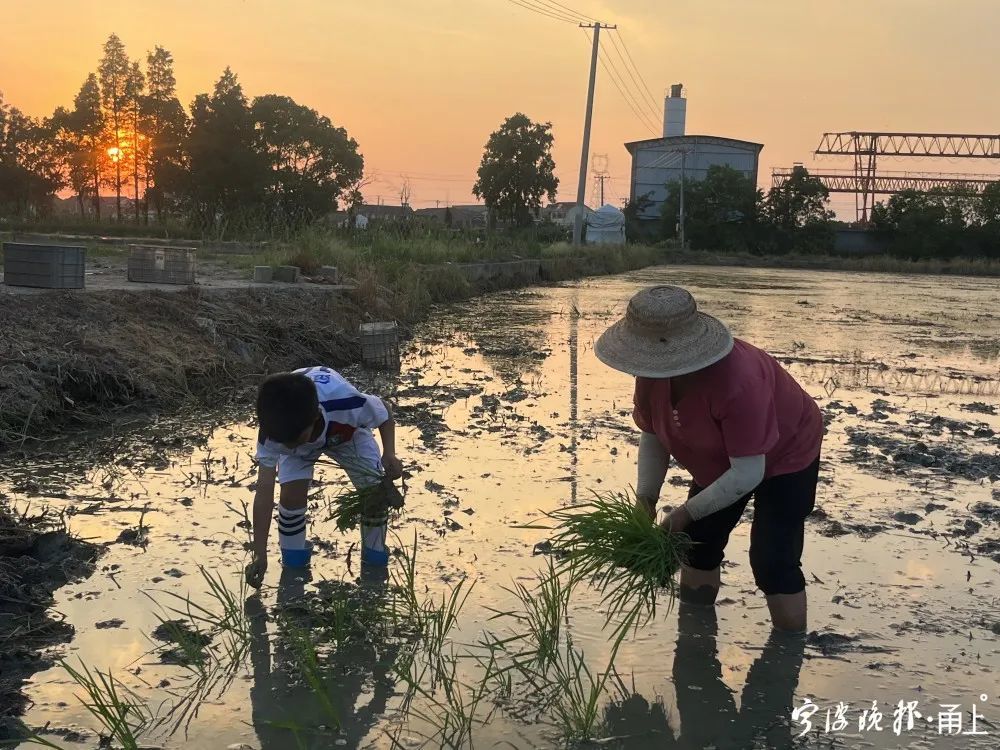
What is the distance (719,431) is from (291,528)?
5.24ft

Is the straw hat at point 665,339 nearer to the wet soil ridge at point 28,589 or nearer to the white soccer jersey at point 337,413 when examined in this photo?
the white soccer jersey at point 337,413

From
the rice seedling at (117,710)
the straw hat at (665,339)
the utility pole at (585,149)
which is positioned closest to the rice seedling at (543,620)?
the straw hat at (665,339)

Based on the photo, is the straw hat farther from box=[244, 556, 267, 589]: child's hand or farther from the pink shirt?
box=[244, 556, 267, 589]: child's hand

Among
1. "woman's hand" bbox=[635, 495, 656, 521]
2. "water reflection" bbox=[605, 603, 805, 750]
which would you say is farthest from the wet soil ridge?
"woman's hand" bbox=[635, 495, 656, 521]

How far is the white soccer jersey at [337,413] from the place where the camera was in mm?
3305

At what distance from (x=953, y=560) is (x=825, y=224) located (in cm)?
4695

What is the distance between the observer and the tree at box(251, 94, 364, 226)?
39.3 metres

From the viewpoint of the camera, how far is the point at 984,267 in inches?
1622

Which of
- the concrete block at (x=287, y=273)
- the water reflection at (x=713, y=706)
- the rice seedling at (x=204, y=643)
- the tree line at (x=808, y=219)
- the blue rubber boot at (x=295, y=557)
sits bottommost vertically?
the water reflection at (x=713, y=706)

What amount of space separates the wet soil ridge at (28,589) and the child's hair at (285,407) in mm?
871

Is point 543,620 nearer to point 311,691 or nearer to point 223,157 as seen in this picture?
Answer: point 311,691

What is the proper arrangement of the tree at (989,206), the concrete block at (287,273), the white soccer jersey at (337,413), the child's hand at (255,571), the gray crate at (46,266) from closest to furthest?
the child's hand at (255,571) → the white soccer jersey at (337,413) → the gray crate at (46,266) → the concrete block at (287,273) → the tree at (989,206)

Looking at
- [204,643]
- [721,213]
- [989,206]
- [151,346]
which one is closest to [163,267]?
[151,346]

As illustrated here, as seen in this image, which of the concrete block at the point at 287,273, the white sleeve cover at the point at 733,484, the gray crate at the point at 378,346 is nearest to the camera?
the white sleeve cover at the point at 733,484
